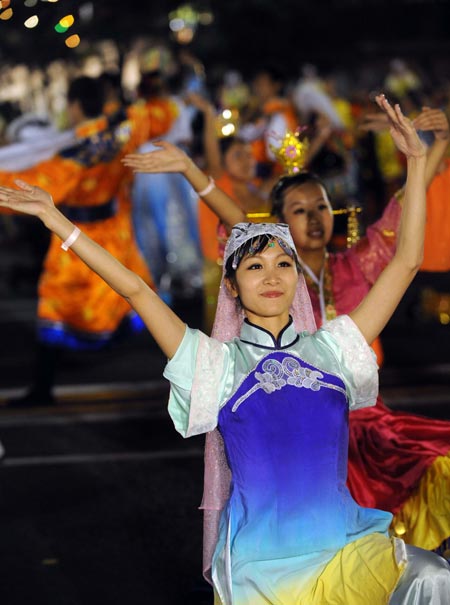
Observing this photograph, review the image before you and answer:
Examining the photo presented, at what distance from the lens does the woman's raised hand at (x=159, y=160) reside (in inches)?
183

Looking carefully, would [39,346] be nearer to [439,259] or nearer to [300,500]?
[439,259]

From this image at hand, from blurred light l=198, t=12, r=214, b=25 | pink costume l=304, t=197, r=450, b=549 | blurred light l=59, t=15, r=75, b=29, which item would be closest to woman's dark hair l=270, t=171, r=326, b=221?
pink costume l=304, t=197, r=450, b=549

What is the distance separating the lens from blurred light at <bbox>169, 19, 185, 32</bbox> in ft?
78.4

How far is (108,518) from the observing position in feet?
18.8

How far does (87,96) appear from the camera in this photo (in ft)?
26.7

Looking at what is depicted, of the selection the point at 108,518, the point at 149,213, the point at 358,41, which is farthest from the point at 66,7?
the point at 358,41

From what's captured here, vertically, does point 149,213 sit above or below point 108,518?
above

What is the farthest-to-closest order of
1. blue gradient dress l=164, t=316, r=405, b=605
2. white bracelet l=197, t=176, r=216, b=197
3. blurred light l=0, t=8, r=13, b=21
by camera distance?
white bracelet l=197, t=176, r=216, b=197
blurred light l=0, t=8, r=13, b=21
blue gradient dress l=164, t=316, r=405, b=605

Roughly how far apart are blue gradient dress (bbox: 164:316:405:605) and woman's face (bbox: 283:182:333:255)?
1.49m

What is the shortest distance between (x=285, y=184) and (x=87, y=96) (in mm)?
3239

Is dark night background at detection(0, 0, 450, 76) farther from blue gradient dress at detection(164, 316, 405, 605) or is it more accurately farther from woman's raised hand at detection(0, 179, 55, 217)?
blue gradient dress at detection(164, 316, 405, 605)

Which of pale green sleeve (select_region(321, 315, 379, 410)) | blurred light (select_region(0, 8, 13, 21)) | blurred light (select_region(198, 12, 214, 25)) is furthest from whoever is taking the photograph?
blurred light (select_region(198, 12, 214, 25))

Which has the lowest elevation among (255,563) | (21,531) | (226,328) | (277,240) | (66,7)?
(21,531)

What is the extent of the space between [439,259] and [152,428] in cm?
231
